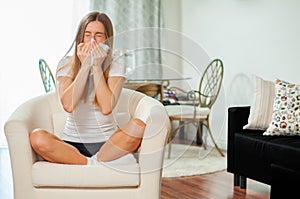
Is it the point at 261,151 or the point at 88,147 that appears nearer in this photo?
the point at 88,147

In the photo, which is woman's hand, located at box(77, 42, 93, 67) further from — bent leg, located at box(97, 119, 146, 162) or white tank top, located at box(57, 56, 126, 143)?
bent leg, located at box(97, 119, 146, 162)

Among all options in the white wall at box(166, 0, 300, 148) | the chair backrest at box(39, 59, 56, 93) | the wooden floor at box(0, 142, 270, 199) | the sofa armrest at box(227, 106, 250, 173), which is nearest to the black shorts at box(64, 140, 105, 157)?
the wooden floor at box(0, 142, 270, 199)

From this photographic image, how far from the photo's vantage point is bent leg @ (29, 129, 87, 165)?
2705mm

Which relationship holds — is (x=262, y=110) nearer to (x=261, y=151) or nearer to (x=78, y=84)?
(x=261, y=151)

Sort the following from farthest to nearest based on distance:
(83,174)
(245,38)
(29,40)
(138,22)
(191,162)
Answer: (138,22) → (29,40) → (245,38) → (191,162) → (83,174)

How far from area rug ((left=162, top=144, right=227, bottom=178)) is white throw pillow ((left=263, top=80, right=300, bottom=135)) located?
35.0 inches

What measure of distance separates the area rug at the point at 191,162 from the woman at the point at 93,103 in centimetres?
146

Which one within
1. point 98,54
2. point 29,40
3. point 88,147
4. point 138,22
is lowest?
point 88,147


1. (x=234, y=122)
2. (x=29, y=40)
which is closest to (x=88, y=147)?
(x=234, y=122)

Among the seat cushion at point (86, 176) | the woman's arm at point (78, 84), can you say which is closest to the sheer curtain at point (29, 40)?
the woman's arm at point (78, 84)

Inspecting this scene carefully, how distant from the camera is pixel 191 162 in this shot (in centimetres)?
477

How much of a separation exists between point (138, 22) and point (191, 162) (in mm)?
1904

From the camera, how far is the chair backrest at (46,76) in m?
5.23

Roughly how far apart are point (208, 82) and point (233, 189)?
66.7 inches
